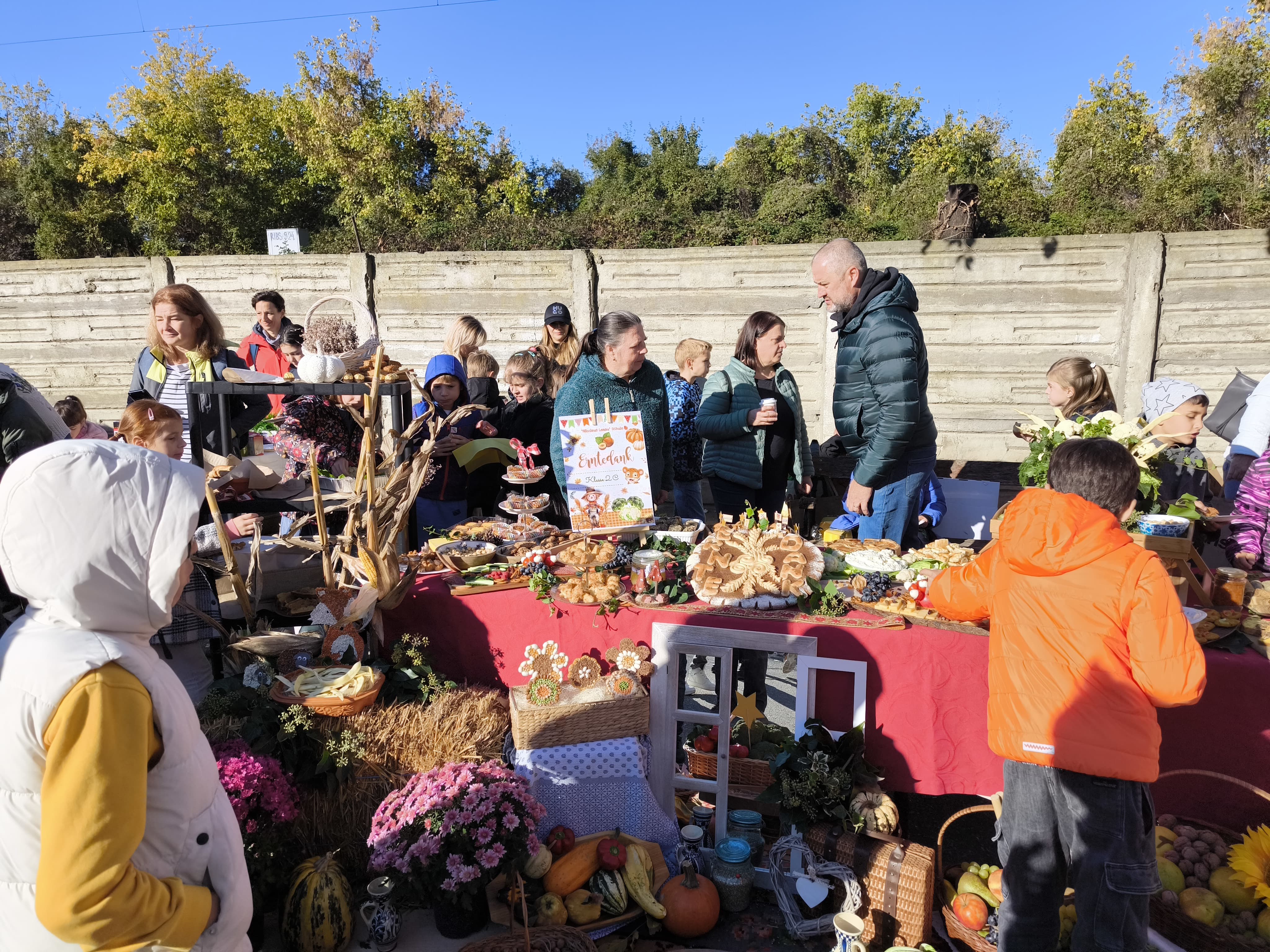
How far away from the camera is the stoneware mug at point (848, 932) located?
2363 mm

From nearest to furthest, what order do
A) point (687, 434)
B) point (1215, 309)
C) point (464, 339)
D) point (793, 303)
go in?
point (687, 434)
point (464, 339)
point (1215, 309)
point (793, 303)

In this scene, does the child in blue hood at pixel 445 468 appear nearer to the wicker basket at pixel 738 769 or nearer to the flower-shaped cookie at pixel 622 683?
the flower-shaped cookie at pixel 622 683

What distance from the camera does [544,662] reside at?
10.1 feet

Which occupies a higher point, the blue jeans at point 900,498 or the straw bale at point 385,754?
the blue jeans at point 900,498

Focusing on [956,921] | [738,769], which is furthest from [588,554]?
[956,921]

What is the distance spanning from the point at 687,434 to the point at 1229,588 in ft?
9.40

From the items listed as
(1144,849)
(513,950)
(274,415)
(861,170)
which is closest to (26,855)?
(513,950)

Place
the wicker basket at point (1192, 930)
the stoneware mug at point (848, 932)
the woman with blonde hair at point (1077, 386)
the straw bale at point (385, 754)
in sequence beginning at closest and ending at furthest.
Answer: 1. the wicker basket at point (1192, 930)
2. the stoneware mug at point (848, 932)
3. the straw bale at point (385, 754)
4. the woman with blonde hair at point (1077, 386)

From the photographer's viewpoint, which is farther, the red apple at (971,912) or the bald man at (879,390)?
the bald man at (879,390)

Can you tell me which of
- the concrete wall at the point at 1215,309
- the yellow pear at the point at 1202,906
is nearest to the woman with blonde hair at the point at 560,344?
the yellow pear at the point at 1202,906

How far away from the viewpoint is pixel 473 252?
881cm

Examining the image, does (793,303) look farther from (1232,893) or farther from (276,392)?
(1232,893)

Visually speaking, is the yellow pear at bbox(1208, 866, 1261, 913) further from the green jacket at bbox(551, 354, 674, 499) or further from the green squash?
the green jacket at bbox(551, 354, 674, 499)

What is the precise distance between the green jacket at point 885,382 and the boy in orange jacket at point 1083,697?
1.53m
